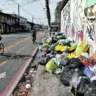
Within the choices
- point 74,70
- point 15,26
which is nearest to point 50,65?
point 74,70

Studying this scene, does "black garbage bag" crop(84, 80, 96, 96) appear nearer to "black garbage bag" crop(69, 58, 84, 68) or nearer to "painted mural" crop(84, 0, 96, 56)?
"black garbage bag" crop(69, 58, 84, 68)

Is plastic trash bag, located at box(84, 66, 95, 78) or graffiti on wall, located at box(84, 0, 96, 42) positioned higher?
graffiti on wall, located at box(84, 0, 96, 42)

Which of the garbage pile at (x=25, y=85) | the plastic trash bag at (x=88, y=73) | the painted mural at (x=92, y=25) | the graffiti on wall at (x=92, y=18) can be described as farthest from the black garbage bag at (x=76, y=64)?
the graffiti on wall at (x=92, y=18)

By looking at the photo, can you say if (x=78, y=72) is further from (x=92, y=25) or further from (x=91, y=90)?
(x=92, y=25)

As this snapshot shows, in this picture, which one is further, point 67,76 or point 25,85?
point 25,85

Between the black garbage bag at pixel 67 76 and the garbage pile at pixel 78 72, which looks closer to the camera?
the garbage pile at pixel 78 72

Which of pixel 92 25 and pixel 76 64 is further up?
pixel 92 25

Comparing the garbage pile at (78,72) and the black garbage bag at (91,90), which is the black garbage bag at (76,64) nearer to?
the garbage pile at (78,72)

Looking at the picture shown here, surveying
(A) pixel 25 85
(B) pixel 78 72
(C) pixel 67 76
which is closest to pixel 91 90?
(B) pixel 78 72

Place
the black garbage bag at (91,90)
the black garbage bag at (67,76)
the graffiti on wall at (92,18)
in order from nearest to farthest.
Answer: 1. the black garbage bag at (91,90)
2. the black garbage bag at (67,76)
3. the graffiti on wall at (92,18)

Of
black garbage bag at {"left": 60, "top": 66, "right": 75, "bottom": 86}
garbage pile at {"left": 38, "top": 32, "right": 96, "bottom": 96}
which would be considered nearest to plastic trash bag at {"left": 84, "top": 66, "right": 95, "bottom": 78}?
garbage pile at {"left": 38, "top": 32, "right": 96, "bottom": 96}

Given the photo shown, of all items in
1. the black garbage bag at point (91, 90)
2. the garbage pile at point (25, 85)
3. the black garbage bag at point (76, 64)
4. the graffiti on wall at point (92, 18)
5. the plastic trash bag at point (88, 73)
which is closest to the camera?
the black garbage bag at point (91, 90)

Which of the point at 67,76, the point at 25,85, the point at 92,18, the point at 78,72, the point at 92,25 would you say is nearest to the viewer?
the point at 78,72

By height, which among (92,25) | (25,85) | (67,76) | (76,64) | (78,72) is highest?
(92,25)
